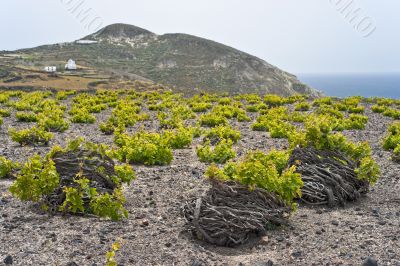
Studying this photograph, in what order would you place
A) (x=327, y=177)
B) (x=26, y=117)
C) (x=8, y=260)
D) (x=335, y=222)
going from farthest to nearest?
1. (x=26, y=117)
2. (x=327, y=177)
3. (x=335, y=222)
4. (x=8, y=260)

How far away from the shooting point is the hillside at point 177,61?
82750 mm

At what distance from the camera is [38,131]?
46.1 feet

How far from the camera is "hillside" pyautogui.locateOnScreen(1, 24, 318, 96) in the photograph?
8275 centimetres

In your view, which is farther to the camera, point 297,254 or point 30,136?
point 30,136

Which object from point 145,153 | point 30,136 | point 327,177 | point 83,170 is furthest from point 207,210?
point 30,136

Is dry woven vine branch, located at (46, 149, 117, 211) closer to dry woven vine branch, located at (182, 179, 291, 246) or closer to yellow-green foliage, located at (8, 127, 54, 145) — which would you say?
dry woven vine branch, located at (182, 179, 291, 246)

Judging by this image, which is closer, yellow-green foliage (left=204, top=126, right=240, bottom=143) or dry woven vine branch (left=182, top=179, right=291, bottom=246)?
dry woven vine branch (left=182, top=179, right=291, bottom=246)

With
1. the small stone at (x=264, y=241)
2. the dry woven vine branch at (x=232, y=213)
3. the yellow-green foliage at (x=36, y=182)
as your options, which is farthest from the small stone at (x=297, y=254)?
the yellow-green foliage at (x=36, y=182)

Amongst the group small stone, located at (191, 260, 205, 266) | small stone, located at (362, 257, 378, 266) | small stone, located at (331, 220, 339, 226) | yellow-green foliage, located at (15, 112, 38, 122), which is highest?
small stone, located at (362, 257, 378, 266)

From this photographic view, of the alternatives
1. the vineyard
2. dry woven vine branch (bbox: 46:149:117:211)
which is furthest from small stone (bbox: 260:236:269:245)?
dry woven vine branch (bbox: 46:149:117:211)

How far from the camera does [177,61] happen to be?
95.6 meters

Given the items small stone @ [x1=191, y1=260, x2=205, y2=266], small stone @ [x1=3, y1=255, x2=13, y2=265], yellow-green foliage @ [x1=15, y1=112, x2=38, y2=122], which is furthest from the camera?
yellow-green foliage @ [x1=15, y1=112, x2=38, y2=122]

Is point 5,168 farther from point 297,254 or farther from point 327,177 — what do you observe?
point 327,177

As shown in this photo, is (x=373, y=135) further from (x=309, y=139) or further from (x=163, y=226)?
(x=163, y=226)
